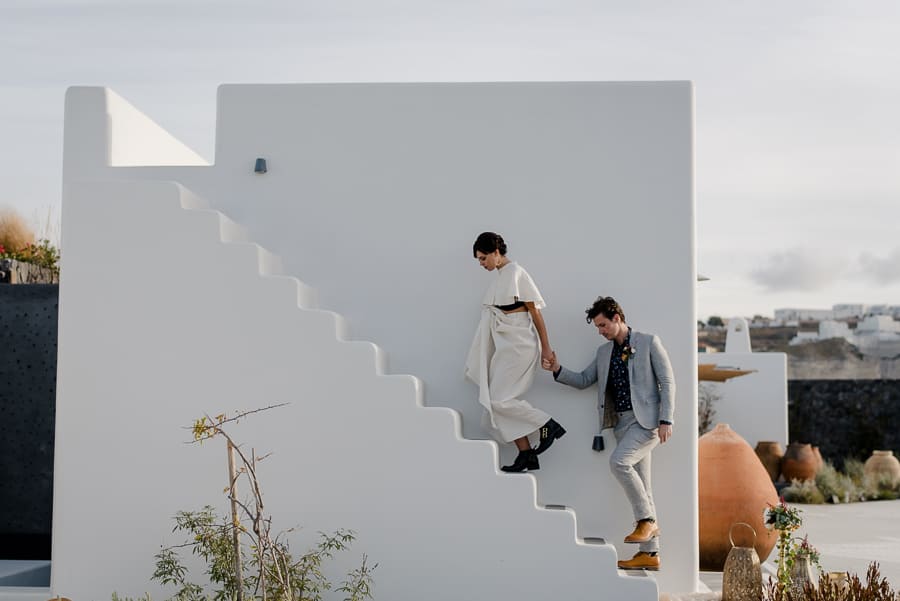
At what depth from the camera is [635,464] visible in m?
6.41

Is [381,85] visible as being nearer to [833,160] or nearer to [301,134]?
[301,134]

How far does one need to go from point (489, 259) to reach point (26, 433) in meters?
3.96

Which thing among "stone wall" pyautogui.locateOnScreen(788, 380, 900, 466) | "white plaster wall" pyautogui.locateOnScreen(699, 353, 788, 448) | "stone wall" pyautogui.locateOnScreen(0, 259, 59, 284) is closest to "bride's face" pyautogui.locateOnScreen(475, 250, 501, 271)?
"stone wall" pyautogui.locateOnScreen(0, 259, 59, 284)

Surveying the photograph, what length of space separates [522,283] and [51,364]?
384 cm

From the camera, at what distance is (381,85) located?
6.93 meters

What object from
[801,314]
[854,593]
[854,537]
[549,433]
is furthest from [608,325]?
[801,314]

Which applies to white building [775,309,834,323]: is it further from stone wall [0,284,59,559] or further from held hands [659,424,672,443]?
stone wall [0,284,59,559]

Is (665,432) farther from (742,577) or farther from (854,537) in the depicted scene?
(854,537)

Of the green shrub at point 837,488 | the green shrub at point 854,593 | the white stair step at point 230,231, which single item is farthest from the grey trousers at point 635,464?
the green shrub at point 837,488

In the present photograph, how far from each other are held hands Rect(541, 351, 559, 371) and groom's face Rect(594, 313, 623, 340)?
1.11ft

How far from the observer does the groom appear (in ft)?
Result: 20.6

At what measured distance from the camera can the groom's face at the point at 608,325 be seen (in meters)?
6.39

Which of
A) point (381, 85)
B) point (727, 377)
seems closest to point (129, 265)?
point (381, 85)

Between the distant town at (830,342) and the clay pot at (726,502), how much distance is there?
75.3 ft
